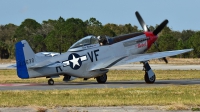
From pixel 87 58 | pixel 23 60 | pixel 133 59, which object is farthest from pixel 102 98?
pixel 133 59

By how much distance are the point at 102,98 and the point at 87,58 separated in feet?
28.6

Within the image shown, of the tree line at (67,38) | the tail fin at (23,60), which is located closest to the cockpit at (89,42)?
the tail fin at (23,60)

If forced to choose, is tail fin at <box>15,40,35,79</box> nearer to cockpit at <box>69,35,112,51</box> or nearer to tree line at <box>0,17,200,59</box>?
cockpit at <box>69,35,112,51</box>

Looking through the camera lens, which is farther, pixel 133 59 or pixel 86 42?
pixel 86 42

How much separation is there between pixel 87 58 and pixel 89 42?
3.00 feet

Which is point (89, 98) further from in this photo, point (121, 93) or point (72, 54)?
point (72, 54)

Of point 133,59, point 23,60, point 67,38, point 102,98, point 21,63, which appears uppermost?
point 67,38

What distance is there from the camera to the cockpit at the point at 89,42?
27.8 meters

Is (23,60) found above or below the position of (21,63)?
above

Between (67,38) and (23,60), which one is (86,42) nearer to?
(23,60)

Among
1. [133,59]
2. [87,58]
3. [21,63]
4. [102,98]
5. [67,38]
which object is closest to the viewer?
[102,98]

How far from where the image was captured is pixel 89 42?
2811 centimetres

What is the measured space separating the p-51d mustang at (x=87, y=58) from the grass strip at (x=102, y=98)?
4849 mm

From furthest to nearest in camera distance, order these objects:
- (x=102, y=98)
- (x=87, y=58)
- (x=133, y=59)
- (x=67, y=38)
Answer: (x=67, y=38)
(x=133, y=59)
(x=87, y=58)
(x=102, y=98)
